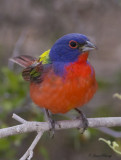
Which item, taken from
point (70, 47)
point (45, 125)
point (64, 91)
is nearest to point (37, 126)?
point (45, 125)

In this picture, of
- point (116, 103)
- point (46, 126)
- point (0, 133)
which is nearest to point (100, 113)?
point (116, 103)

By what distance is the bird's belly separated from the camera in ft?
13.4

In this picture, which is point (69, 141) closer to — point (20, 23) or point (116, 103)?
point (116, 103)

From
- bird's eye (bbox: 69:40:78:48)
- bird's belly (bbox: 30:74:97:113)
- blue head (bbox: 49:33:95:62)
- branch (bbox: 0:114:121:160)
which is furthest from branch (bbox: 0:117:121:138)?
bird's eye (bbox: 69:40:78:48)

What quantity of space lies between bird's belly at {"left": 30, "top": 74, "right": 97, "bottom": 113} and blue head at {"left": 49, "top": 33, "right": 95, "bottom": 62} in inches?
10.2

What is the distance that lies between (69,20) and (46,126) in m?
4.90

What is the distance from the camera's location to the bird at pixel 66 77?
4.10m

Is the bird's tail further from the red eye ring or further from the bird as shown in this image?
the red eye ring

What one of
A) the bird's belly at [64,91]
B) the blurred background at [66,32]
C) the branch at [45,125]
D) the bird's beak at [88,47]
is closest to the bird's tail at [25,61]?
the bird's belly at [64,91]

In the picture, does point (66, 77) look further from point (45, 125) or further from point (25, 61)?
point (25, 61)

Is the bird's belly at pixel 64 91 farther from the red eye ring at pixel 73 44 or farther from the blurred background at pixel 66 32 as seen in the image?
the blurred background at pixel 66 32

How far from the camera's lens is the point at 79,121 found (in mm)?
4328

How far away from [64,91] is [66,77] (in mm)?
162

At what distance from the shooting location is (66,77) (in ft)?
13.6
